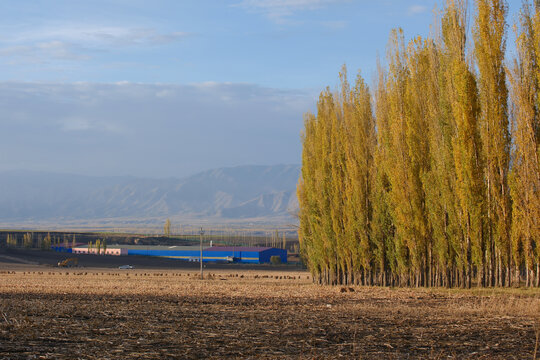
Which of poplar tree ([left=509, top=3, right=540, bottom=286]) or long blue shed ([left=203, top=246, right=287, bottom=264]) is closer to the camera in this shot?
poplar tree ([left=509, top=3, right=540, bottom=286])

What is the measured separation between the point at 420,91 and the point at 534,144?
689cm

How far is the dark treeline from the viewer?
24.1m

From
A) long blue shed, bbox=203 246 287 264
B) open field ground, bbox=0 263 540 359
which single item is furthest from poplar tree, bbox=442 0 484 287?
long blue shed, bbox=203 246 287 264

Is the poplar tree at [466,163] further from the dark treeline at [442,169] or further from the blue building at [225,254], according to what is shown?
the blue building at [225,254]

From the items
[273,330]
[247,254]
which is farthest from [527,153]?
[247,254]

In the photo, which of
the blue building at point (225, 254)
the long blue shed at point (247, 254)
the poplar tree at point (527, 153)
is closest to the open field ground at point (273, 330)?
the poplar tree at point (527, 153)

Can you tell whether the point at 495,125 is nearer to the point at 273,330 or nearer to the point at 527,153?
the point at 527,153

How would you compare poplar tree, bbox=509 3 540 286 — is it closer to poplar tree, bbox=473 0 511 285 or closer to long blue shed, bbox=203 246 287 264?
poplar tree, bbox=473 0 511 285

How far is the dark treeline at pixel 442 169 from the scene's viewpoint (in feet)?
78.9

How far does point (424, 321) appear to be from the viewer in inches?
583

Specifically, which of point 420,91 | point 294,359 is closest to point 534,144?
point 420,91

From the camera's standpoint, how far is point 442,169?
2625cm

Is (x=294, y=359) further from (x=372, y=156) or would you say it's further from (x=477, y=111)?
(x=372, y=156)

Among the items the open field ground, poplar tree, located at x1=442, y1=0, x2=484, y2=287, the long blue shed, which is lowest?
the long blue shed
